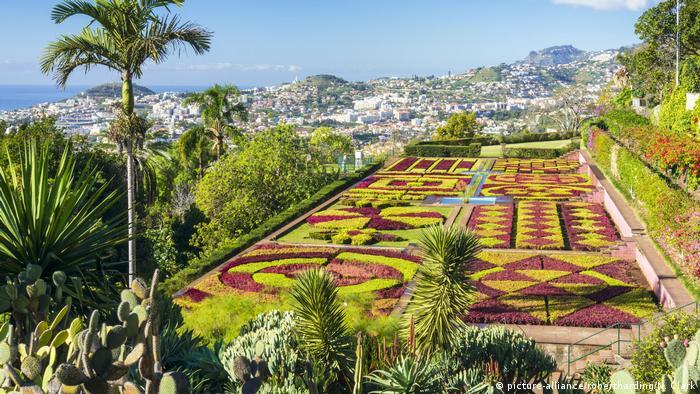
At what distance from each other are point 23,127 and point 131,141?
1673 cm

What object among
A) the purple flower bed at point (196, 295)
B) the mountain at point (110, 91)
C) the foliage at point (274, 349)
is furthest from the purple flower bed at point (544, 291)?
the mountain at point (110, 91)

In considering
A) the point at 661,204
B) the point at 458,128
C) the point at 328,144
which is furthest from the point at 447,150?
the point at 661,204

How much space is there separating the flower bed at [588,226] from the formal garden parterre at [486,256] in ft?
0.11

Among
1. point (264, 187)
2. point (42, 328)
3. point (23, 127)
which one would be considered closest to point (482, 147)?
point (264, 187)

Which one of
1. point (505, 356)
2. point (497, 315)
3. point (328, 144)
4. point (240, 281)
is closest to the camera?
point (505, 356)

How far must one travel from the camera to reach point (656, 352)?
911 centimetres

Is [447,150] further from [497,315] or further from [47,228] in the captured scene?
[47,228]

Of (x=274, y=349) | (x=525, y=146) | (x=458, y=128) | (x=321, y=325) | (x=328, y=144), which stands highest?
(x=458, y=128)

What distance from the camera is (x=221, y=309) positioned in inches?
506

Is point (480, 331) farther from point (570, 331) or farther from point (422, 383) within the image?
point (570, 331)

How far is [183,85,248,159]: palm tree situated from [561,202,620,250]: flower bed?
15804mm

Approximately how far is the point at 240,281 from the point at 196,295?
147cm

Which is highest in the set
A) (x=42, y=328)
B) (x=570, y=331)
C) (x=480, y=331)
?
(x=42, y=328)

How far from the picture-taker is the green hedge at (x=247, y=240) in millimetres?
17391
